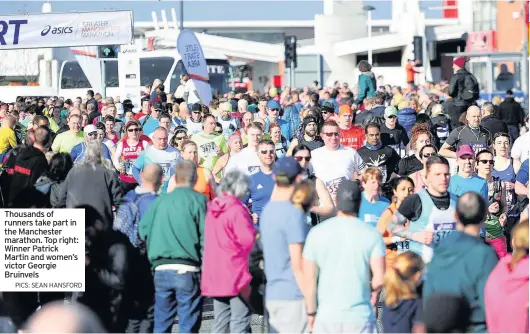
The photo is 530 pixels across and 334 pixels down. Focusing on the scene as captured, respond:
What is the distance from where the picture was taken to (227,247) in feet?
29.1

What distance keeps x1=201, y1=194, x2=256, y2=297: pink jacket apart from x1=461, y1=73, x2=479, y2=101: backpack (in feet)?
36.0

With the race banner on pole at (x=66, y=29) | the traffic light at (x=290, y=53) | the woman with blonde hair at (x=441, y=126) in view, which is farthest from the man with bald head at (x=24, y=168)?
the traffic light at (x=290, y=53)

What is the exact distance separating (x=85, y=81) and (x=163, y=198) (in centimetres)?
3440

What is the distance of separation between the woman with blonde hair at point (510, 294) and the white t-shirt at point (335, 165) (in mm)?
4767

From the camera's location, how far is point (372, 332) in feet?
25.8

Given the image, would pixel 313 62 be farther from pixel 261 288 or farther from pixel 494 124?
pixel 261 288

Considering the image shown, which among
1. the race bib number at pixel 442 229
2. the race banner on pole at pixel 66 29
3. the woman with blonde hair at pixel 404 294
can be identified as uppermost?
the race banner on pole at pixel 66 29

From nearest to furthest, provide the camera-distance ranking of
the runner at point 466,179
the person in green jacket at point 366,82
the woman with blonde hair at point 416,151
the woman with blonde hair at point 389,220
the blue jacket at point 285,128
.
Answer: the woman with blonde hair at point 389,220 < the runner at point 466,179 < the woman with blonde hair at point 416,151 < the blue jacket at point 285,128 < the person in green jacket at point 366,82

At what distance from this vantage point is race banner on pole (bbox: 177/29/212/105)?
2159cm

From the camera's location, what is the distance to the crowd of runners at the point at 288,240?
764 cm

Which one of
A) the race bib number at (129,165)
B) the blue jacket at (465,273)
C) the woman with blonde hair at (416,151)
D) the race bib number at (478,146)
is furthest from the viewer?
the race bib number at (478,146)

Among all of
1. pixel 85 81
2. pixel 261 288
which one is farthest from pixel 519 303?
pixel 85 81

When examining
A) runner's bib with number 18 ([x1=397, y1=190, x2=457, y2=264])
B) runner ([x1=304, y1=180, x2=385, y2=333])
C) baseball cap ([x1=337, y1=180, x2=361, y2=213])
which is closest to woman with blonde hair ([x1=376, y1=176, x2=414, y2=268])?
runner's bib with number 18 ([x1=397, y1=190, x2=457, y2=264])

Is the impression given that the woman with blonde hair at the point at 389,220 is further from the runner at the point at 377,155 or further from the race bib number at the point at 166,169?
the race bib number at the point at 166,169
